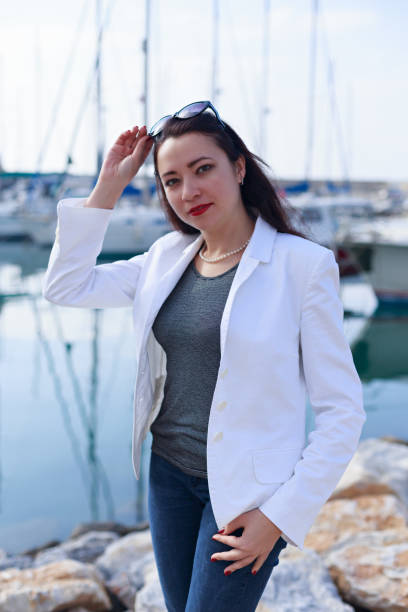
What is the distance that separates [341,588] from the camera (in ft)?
7.84

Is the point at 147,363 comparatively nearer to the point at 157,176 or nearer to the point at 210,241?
the point at 210,241

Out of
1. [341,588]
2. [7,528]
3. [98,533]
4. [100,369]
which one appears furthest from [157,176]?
[100,369]

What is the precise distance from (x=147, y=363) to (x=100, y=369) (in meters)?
5.18

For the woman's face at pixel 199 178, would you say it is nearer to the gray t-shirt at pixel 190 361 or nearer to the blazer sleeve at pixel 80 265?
the gray t-shirt at pixel 190 361

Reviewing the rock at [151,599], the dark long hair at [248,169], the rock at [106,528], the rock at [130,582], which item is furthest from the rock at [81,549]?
the dark long hair at [248,169]

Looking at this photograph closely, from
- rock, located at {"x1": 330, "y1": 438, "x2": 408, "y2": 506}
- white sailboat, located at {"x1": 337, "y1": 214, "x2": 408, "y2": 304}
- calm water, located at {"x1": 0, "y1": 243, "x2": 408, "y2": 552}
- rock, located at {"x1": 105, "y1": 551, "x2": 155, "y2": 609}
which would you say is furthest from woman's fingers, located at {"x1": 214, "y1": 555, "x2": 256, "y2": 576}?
white sailboat, located at {"x1": 337, "y1": 214, "x2": 408, "y2": 304}

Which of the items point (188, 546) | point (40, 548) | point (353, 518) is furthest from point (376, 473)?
point (188, 546)

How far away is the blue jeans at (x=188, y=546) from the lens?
1.30m

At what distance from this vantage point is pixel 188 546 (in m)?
1.50

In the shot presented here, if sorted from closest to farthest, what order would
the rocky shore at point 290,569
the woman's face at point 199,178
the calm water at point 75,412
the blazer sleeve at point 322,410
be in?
1. the blazer sleeve at point 322,410
2. the woman's face at point 199,178
3. the rocky shore at point 290,569
4. the calm water at point 75,412

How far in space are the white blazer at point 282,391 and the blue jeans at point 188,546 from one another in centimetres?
10

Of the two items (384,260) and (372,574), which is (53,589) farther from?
(384,260)

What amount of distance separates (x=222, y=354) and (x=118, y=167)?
2.08 feet

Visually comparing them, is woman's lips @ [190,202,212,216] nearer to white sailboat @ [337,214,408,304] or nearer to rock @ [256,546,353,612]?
rock @ [256,546,353,612]
